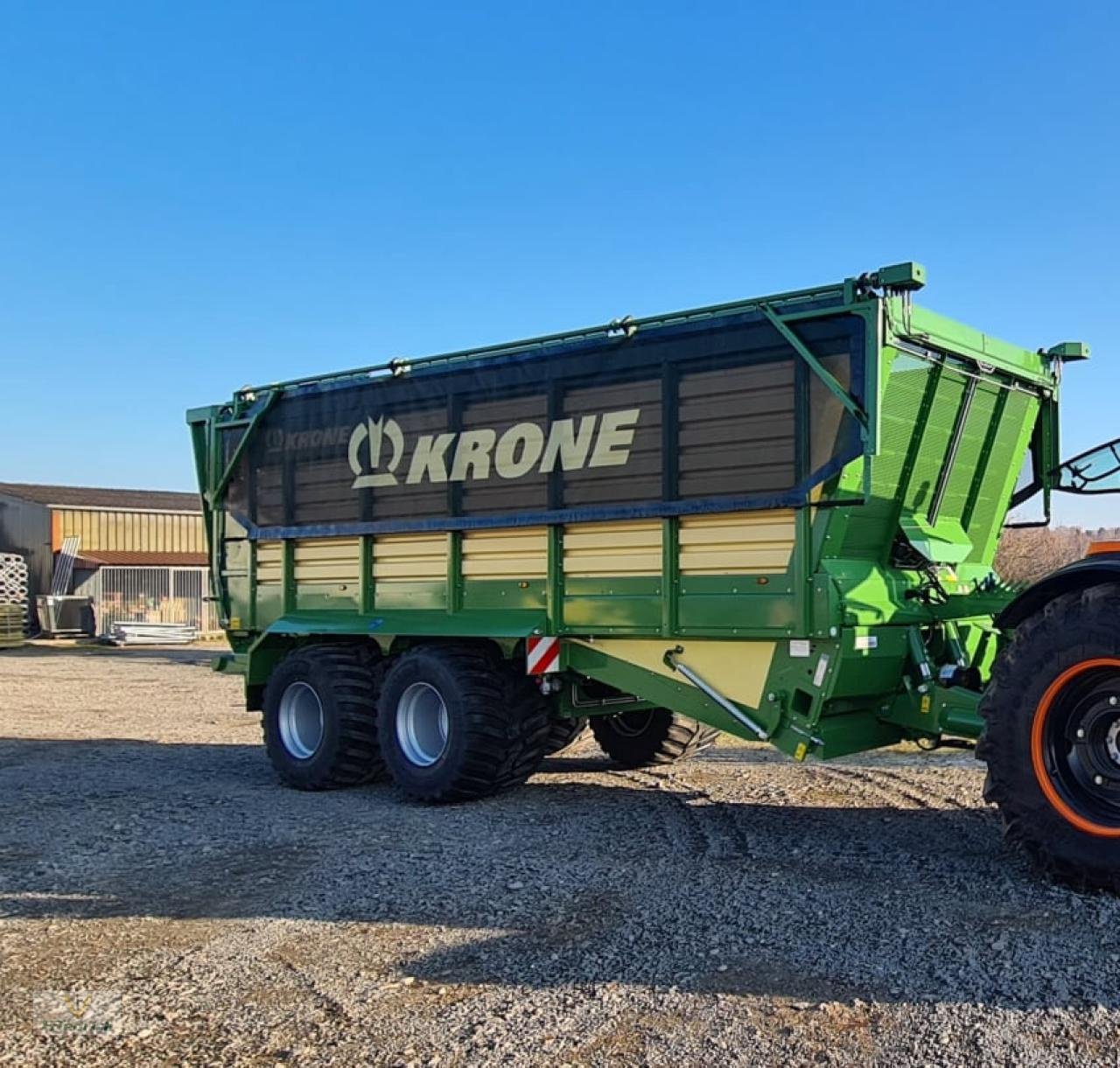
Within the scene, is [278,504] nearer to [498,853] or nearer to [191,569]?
[498,853]

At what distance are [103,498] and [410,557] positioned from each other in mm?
33871

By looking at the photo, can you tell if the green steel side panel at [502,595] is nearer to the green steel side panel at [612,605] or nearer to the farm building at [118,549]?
the green steel side panel at [612,605]

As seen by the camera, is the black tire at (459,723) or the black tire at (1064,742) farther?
the black tire at (459,723)

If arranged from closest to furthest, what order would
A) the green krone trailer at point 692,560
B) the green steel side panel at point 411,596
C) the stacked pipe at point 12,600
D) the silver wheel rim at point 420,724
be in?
the green krone trailer at point 692,560 → the silver wheel rim at point 420,724 → the green steel side panel at point 411,596 → the stacked pipe at point 12,600

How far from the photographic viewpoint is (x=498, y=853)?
7047 millimetres

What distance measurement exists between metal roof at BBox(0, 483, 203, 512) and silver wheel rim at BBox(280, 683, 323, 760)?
26666 millimetres

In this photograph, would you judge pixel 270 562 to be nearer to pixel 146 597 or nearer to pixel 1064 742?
pixel 1064 742

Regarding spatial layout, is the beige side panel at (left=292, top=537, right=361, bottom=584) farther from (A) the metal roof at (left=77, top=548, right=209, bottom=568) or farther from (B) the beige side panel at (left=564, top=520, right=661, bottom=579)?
(A) the metal roof at (left=77, top=548, right=209, bottom=568)

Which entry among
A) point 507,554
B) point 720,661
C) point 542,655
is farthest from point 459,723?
point 720,661

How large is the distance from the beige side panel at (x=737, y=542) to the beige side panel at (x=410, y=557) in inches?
84.8

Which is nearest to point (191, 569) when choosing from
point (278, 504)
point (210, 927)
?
point (278, 504)

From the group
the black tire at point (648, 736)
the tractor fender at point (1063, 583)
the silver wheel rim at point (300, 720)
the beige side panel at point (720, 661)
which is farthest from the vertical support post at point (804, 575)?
the silver wheel rim at point (300, 720)

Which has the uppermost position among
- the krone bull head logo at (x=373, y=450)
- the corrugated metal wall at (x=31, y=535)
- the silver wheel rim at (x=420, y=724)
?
the corrugated metal wall at (x=31, y=535)

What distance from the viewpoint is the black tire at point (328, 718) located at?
948 cm
